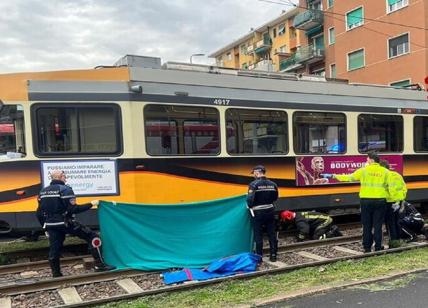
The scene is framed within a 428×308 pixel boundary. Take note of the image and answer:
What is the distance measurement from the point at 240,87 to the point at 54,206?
4.18 metres

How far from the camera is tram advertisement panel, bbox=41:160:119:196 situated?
797cm

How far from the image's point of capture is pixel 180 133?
8.88 metres

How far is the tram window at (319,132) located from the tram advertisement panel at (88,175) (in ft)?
12.4

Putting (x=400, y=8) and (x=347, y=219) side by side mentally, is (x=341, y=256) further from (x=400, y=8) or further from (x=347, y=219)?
(x=400, y=8)

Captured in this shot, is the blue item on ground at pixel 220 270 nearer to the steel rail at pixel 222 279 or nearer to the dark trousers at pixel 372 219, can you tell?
the steel rail at pixel 222 279

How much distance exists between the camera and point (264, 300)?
5.59m

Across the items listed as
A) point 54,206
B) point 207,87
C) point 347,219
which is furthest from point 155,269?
point 347,219

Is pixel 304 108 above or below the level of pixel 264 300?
above

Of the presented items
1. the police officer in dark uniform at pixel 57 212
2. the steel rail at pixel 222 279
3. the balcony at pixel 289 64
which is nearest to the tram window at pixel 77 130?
the police officer in dark uniform at pixel 57 212

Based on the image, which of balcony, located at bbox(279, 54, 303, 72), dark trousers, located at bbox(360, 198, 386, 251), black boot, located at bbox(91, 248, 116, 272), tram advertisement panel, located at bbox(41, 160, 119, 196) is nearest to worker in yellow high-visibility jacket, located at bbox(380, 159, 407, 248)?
dark trousers, located at bbox(360, 198, 386, 251)

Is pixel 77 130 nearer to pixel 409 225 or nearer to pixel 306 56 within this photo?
pixel 409 225

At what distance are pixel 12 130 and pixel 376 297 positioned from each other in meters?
5.83

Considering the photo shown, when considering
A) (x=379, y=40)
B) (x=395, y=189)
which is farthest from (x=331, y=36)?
(x=395, y=189)

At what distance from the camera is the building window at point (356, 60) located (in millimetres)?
35250
